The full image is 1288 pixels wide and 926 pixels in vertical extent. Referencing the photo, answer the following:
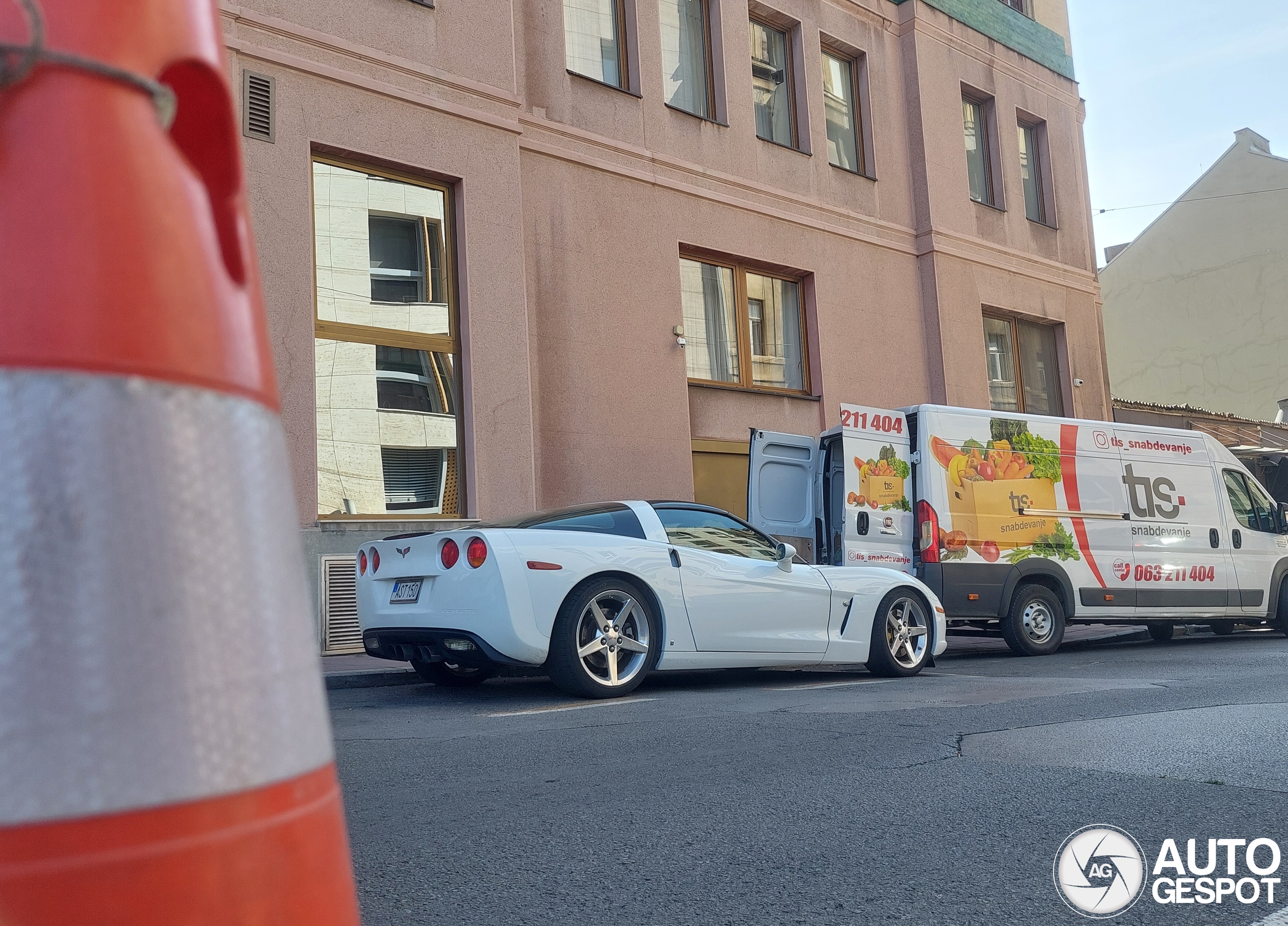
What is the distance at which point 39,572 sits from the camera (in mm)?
804

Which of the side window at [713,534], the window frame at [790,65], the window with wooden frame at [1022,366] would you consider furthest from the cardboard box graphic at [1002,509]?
the window with wooden frame at [1022,366]

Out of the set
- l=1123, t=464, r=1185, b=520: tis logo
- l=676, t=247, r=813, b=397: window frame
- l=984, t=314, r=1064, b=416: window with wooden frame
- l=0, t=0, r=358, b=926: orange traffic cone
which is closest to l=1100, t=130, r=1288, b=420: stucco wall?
l=984, t=314, r=1064, b=416: window with wooden frame

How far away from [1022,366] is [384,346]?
41.9 feet

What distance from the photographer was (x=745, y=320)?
1614cm

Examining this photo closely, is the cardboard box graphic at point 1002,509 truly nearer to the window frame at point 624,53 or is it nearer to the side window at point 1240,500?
the side window at point 1240,500

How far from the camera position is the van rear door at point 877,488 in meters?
10.9

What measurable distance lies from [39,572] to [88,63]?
38 cm

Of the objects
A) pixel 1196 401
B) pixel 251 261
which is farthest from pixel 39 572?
pixel 1196 401

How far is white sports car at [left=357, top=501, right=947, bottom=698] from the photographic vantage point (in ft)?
23.2

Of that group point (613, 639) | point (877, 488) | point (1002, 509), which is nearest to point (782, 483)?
point (877, 488)

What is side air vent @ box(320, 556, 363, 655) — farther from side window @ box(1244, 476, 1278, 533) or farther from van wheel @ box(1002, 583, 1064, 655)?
side window @ box(1244, 476, 1278, 533)

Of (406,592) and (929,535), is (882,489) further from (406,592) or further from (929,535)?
(406,592)

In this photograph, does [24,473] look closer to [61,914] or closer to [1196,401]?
[61,914]

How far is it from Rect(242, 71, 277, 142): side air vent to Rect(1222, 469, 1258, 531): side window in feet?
35.9
